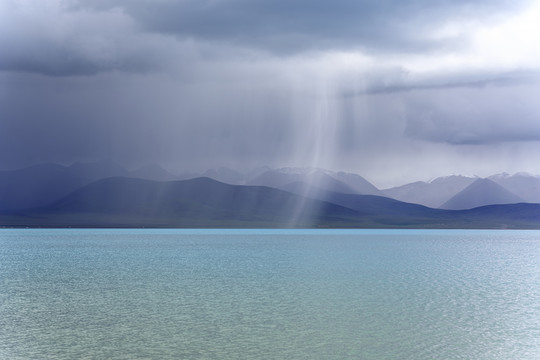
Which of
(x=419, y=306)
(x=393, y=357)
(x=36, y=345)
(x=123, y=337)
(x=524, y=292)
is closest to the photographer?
(x=393, y=357)

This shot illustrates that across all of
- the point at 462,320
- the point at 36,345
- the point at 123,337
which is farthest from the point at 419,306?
the point at 36,345

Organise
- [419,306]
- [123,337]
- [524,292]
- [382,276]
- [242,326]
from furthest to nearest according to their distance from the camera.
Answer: [382,276] → [524,292] → [419,306] → [242,326] → [123,337]

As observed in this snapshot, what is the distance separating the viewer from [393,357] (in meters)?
28.6

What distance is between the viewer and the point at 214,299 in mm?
46500

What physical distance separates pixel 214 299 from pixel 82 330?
14.0 metres

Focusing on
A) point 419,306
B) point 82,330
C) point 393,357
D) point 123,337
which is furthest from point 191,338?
point 419,306

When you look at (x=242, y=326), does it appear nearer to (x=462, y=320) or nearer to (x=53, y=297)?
(x=462, y=320)

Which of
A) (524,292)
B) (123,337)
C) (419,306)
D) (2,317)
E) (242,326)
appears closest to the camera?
(123,337)

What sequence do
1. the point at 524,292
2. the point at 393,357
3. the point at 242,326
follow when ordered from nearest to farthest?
the point at 393,357 < the point at 242,326 < the point at 524,292

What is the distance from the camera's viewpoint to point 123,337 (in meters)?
32.5

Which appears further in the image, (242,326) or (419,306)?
(419,306)

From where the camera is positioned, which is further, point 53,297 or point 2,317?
point 53,297

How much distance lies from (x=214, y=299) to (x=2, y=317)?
15.9 meters

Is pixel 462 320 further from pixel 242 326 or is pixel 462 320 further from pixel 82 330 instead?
pixel 82 330
